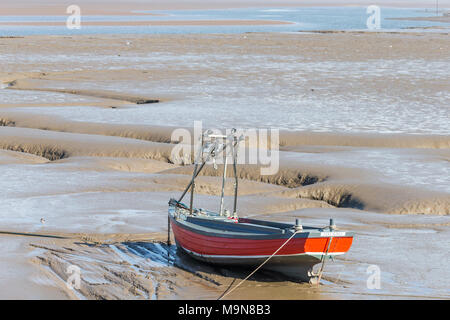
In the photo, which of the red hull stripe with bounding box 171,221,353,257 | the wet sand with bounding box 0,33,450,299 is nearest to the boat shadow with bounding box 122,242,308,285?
the wet sand with bounding box 0,33,450,299

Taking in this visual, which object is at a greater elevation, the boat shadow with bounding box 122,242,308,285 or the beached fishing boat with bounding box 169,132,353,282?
the beached fishing boat with bounding box 169,132,353,282

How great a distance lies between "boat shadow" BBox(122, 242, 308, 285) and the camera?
9.66 meters

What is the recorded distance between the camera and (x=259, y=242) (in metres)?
9.32

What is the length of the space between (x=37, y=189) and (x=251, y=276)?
18.0ft

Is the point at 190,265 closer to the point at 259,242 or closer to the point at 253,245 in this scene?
the point at 253,245

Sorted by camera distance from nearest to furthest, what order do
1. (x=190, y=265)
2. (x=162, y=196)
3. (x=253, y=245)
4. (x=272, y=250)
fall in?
(x=272, y=250) < (x=253, y=245) < (x=190, y=265) < (x=162, y=196)

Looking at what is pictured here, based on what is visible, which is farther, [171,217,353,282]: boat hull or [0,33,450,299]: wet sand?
[0,33,450,299]: wet sand

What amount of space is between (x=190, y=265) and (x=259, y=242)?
131cm

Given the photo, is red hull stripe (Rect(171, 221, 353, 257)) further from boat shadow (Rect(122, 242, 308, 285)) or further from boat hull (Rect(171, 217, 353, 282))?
boat shadow (Rect(122, 242, 308, 285))

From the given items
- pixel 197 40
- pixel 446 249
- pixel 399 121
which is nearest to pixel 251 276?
pixel 446 249

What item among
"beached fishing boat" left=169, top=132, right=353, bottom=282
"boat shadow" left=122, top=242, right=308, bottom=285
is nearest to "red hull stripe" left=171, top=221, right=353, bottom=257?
"beached fishing boat" left=169, top=132, right=353, bottom=282

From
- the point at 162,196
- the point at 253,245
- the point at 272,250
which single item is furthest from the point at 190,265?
the point at 162,196

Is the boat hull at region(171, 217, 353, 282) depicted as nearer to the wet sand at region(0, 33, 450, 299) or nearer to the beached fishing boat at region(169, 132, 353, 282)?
the beached fishing boat at region(169, 132, 353, 282)
